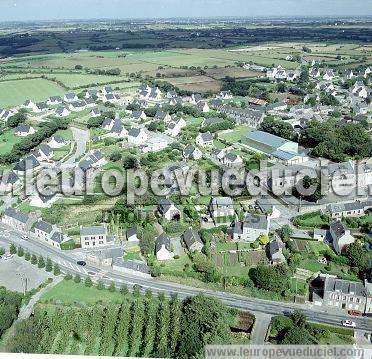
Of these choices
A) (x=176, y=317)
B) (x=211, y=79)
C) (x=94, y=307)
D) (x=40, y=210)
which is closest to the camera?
(x=176, y=317)

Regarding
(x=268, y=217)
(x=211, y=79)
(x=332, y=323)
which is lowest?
(x=332, y=323)

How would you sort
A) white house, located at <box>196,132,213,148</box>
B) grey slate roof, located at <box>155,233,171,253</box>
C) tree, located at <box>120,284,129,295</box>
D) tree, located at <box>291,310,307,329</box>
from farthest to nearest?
white house, located at <box>196,132,213,148</box> < grey slate roof, located at <box>155,233,171,253</box> < tree, located at <box>120,284,129,295</box> < tree, located at <box>291,310,307,329</box>

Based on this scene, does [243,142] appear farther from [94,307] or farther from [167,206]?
[94,307]

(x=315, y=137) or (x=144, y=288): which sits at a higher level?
(x=315, y=137)

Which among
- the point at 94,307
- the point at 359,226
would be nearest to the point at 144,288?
the point at 94,307

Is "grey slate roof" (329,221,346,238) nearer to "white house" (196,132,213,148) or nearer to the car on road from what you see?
the car on road

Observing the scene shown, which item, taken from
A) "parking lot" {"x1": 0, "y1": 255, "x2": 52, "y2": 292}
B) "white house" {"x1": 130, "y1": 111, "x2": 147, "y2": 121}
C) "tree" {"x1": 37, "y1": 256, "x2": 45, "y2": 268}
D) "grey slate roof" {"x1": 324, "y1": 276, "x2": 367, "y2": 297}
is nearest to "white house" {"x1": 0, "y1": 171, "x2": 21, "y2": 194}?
"parking lot" {"x1": 0, "y1": 255, "x2": 52, "y2": 292}

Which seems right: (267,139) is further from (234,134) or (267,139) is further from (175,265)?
(175,265)
